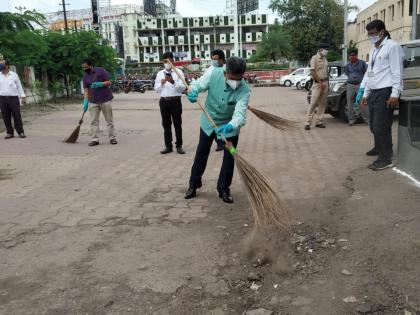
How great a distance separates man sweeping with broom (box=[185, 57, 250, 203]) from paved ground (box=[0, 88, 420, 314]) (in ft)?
1.45

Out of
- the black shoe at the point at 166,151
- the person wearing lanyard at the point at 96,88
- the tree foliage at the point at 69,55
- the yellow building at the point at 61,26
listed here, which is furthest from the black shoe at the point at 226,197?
the yellow building at the point at 61,26

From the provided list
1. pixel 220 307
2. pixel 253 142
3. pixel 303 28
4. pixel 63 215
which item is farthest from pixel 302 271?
pixel 303 28

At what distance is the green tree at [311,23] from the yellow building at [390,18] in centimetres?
365

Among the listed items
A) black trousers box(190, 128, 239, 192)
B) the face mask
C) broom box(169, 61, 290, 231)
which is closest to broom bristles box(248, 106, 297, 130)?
black trousers box(190, 128, 239, 192)

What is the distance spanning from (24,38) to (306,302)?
41.0 ft

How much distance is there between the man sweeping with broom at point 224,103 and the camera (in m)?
4.61

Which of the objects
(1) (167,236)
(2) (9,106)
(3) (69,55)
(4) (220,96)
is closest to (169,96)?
(4) (220,96)

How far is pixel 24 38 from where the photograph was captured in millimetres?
12992

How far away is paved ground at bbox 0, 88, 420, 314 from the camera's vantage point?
300 centimetres

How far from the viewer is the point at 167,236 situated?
13.4ft

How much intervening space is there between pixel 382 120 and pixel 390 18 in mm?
37854

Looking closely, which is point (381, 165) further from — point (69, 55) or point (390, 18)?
point (390, 18)

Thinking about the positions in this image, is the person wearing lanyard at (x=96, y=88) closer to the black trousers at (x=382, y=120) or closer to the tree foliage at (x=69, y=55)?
the black trousers at (x=382, y=120)

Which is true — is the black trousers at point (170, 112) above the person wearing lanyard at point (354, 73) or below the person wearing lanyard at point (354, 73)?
below
